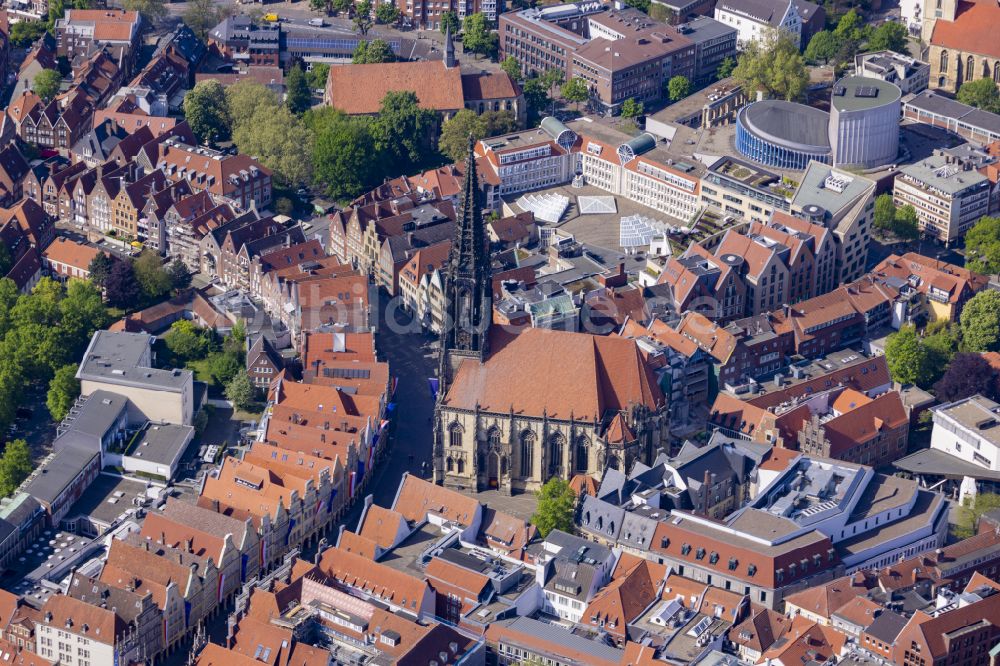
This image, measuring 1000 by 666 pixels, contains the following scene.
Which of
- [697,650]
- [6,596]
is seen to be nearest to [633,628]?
[697,650]

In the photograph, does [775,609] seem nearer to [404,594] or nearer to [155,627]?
[404,594]

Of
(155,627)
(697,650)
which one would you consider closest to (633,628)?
(697,650)

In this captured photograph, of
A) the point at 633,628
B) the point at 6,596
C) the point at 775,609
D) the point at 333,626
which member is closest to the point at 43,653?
the point at 6,596

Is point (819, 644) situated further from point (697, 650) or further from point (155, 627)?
point (155, 627)

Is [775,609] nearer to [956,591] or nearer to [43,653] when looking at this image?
[956,591]

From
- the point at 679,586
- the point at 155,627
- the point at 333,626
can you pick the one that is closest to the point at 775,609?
the point at 679,586

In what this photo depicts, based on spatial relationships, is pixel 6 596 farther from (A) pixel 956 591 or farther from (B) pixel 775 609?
(A) pixel 956 591
